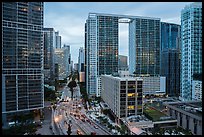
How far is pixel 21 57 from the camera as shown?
651 cm

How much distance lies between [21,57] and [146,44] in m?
8.70

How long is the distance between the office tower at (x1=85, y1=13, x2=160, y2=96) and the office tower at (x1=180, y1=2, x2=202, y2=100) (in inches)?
156

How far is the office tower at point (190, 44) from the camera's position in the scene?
8312mm

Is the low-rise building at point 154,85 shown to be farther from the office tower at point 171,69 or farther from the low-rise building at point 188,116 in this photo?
the low-rise building at point 188,116

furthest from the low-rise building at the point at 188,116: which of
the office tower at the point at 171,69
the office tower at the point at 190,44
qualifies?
the office tower at the point at 171,69

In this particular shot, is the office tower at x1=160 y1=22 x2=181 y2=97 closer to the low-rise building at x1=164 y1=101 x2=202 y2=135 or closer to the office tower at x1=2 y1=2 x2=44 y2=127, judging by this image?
the low-rise building at x1=164 y1=101 x2=202 y2=135

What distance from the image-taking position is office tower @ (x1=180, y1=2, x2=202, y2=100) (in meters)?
8.31

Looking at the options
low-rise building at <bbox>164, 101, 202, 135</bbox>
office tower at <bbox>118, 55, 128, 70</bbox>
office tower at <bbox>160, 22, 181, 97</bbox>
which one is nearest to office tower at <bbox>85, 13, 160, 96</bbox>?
office tower at <bbox>160, 22, 181, 97</bbox>

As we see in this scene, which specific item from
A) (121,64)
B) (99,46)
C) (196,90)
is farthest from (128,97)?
(121,64)

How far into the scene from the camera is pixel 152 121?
6098 mm

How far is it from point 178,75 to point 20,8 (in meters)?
10.1

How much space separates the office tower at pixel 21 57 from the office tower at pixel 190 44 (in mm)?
6052

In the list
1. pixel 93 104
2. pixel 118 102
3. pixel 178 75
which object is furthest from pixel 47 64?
pixel 118 102

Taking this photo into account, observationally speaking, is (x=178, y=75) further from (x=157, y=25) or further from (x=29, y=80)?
(x=29, y=80)
